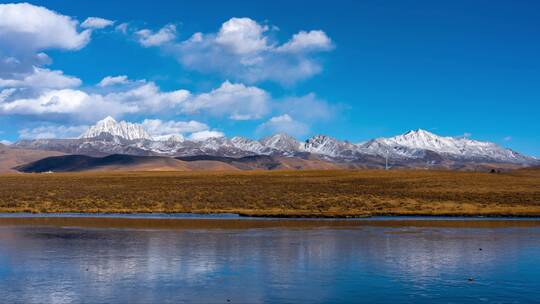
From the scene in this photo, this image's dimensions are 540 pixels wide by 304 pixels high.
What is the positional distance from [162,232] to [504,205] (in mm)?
37858

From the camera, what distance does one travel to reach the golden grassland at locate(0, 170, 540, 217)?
60.1 m

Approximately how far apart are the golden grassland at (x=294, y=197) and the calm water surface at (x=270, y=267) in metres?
20.3

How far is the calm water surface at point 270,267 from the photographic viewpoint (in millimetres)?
20188

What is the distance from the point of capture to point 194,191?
75.9 metres

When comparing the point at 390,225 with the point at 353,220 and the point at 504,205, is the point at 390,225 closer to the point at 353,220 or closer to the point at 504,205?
the point at 353,220

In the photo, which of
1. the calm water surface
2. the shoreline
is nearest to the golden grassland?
the shoreline

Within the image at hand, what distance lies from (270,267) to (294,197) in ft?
145

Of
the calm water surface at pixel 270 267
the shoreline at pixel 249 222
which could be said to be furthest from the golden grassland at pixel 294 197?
the calm water surface at pixel 270 267

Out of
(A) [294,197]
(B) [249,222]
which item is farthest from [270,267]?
(A) [294,197]

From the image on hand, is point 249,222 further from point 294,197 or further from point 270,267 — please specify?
point 270,267

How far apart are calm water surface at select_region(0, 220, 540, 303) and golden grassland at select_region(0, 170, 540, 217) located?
66.5 feet

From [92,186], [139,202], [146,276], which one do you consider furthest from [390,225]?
[92,186]

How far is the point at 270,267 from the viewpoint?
25.4 metres

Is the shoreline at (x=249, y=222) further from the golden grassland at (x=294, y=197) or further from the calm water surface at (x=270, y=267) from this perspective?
A: the calm water surface at (x=270, y=267)
